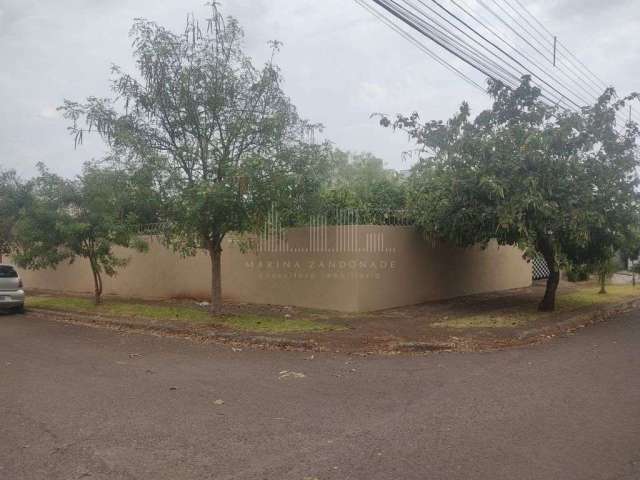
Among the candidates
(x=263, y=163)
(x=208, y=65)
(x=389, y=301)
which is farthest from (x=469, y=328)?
(x=208, y=65)

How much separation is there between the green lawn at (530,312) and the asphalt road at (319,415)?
212cm

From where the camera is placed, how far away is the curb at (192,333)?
29.9ft

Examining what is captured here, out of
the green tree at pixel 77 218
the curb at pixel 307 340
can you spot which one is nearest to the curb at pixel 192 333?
the curb at pixel 307 340

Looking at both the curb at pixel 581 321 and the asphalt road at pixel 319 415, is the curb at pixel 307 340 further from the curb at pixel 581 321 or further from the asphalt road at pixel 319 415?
the asphalt road at pixel 319 415

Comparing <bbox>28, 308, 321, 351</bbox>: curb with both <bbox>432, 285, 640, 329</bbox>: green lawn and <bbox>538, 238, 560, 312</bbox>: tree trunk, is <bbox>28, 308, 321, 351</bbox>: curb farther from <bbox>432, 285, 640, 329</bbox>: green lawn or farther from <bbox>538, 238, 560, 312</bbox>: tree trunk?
<bbox>538, 238, 560, 312</bbox>: tree trunk

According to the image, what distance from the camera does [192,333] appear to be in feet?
33.9

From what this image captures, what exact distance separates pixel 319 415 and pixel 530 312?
338 inches

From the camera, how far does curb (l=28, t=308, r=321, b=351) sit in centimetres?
912

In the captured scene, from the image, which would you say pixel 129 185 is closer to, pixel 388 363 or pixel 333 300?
pixel 333 300

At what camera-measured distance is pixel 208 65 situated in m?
10.3

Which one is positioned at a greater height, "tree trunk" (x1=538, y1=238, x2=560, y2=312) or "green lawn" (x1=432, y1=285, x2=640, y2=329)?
"tree trunk" (x1=538, y1=238, x2=560, y2=312)

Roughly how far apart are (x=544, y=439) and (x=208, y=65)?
28.2 ft

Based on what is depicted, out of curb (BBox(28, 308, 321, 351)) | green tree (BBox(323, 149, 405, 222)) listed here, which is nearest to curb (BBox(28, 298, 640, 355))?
curb (BBox(28, 308, 321, 351))

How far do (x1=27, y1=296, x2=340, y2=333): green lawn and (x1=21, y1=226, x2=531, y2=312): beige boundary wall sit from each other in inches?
57.7
